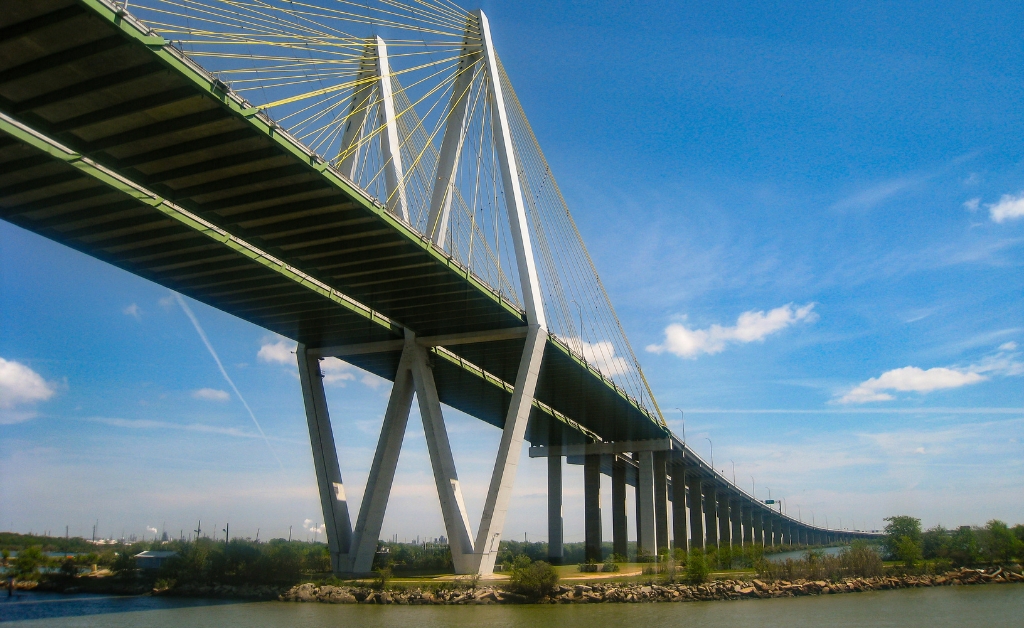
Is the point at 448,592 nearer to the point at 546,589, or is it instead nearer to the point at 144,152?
the point at 546,589

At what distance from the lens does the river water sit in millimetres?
23531

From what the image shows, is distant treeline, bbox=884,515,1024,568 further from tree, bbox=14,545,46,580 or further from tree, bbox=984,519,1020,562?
tree, bbox=14,545,46,580

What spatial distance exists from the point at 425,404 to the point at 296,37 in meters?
19.1

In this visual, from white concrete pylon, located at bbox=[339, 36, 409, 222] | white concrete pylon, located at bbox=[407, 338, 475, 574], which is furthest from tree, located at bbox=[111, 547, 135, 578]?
white concrete pylon, located at bbox=[339, 36, 409, 222]

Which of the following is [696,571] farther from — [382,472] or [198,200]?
[198,200]

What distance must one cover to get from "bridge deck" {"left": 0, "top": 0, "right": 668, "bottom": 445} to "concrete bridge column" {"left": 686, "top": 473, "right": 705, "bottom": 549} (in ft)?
140

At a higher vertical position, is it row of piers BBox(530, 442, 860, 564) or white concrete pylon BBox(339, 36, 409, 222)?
white concrete pylon BBox(339, 36, 409, 222)

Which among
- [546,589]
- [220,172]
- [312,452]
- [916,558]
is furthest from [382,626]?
[916,558]

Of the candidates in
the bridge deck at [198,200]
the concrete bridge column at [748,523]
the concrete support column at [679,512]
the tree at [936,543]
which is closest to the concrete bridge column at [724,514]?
the concrete bridge column at [748,523]

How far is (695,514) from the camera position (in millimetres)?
77188

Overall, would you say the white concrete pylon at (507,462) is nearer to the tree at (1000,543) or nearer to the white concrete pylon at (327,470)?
the white concrete pylon at (327,470)

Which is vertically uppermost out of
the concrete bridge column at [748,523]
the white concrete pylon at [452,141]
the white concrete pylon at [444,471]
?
the white concrete pylon at [452,141]

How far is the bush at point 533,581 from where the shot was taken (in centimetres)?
→ 2984

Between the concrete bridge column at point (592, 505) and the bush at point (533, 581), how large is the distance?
3531 centimetres
